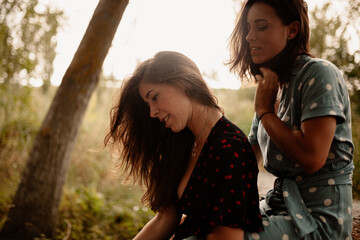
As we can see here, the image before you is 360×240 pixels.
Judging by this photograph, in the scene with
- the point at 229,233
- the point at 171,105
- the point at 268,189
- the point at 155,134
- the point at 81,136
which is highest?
the point at 171,105

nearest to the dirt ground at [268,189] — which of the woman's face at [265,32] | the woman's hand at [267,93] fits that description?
the woman's hand at [267,93]

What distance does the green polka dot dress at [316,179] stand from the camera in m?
1.38

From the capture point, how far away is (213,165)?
4.90 feet

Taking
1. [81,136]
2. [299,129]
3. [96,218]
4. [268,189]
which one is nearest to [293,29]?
[299,129]

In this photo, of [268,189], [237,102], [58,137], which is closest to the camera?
[268,189]

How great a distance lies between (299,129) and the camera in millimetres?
1480

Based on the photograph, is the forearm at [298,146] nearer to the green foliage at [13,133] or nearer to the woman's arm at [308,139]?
the woman's arm at [308,139]

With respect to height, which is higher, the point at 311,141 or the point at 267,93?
the point at 267,93

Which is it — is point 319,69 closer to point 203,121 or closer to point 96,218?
point 203,121

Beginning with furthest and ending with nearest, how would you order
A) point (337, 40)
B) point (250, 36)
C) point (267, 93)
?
1. point (337, 40)
2. point (250, 36)
3. point (267, 93)

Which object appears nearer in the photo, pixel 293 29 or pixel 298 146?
pixel 298 146

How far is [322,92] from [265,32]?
46 centimetres

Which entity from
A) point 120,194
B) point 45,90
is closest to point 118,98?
point 120,194

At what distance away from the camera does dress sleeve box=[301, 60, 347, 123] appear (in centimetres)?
131
